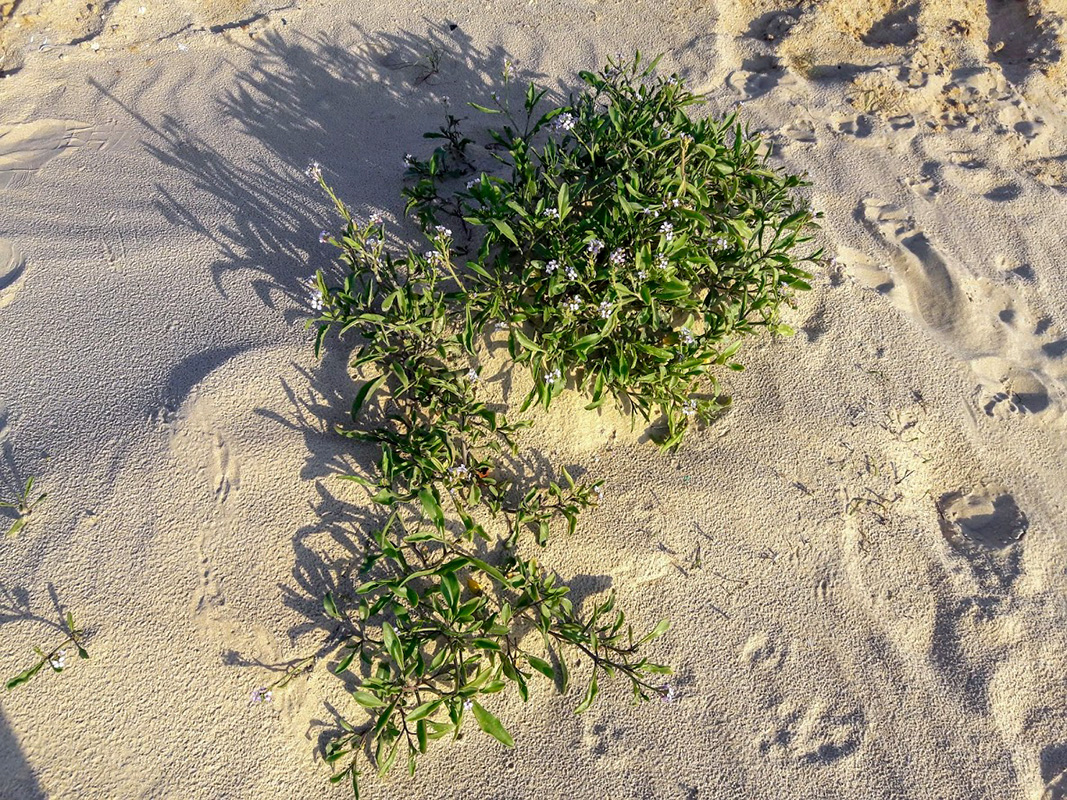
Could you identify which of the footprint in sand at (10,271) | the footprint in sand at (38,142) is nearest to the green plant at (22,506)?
the footprint in sand at (10,271)

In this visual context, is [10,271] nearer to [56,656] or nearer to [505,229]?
[56,656]

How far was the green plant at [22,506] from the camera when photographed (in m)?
2.26

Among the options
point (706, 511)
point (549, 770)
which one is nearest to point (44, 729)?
point (549, 770)

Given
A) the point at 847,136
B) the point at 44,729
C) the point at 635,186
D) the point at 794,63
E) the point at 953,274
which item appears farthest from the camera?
the point at 794,63

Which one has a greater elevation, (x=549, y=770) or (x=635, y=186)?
(x=635, y=186)

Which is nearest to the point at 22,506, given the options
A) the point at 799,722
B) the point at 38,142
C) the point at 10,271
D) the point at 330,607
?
the point at 330,607

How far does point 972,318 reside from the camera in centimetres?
318

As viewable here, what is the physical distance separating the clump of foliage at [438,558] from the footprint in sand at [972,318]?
177cm

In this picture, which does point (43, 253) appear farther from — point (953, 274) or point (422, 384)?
point (953, 274)

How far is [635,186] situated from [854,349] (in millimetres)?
1239

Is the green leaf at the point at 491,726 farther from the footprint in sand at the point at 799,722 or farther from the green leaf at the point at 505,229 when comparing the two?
the green leaf at the point at 505,229

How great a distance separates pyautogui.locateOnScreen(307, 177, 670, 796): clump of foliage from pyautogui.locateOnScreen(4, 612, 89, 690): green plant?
2.38ft

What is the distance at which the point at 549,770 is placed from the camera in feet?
7.11

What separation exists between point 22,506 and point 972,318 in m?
3.80
